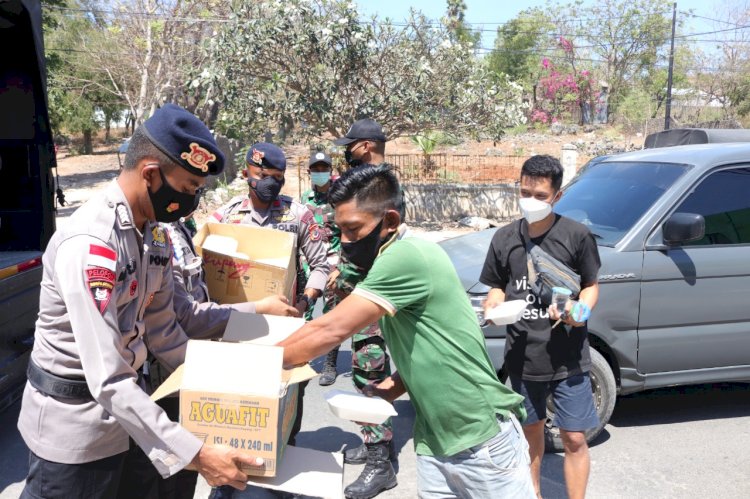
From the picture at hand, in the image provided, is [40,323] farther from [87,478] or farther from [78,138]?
[78,138]

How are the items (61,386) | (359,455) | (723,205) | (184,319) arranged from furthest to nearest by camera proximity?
(723,205)
(359,455)
(184,319)
(61,386)

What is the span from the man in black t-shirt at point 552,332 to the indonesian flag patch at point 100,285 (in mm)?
1965

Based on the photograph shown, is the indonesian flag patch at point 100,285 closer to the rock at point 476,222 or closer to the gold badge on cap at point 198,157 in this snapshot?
the gold badge on cap at point 198,157

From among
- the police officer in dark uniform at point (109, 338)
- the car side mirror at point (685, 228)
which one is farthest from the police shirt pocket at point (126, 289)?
the car side mirror at point (685, 228)

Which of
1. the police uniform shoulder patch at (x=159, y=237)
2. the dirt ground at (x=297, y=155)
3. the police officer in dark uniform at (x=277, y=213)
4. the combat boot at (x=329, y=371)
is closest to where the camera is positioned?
the police uniform shoulder patch at (x=159, y=237)

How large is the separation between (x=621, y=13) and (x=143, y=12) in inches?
1177

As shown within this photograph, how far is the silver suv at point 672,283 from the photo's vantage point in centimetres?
402

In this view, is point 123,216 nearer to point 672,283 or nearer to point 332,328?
point 332,328

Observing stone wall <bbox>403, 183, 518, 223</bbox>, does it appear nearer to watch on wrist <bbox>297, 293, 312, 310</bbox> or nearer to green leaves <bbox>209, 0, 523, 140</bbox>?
green leaves <bbox>209, 0, 523, 140</bbox>

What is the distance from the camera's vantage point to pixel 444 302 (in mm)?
2062

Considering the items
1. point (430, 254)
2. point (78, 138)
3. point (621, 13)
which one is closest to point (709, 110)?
point (621, 13)

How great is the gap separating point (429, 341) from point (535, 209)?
1.31m

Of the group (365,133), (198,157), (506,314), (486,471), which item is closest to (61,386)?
(198,157)

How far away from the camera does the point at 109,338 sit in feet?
6.14
